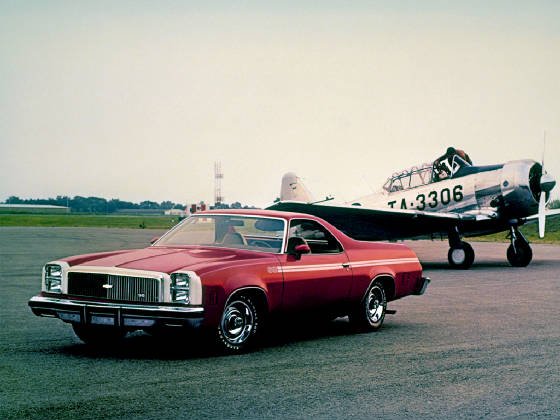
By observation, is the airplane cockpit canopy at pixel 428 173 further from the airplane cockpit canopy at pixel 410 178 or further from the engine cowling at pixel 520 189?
the engine cowling at pixel 520 189

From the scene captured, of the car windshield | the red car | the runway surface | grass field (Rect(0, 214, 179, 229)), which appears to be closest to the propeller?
the runway surface

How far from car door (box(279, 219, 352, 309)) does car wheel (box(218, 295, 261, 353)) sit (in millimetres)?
454

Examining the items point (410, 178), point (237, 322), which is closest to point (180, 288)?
point (237, 322)

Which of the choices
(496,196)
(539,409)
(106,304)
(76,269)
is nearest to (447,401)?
(539,409)

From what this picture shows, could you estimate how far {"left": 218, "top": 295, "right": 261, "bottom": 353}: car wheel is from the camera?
704cm

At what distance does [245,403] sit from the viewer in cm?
523

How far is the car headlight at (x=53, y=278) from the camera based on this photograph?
23.5 feet

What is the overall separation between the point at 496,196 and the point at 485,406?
17.7m

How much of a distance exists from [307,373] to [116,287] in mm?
1969

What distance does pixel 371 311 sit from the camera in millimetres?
8984

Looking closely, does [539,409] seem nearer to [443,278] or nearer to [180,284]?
[180,284]

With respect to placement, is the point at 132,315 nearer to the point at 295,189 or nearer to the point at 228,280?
the point at 228,280

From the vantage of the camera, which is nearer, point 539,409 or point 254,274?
point 539,409

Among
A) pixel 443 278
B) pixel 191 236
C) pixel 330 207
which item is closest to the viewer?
pixel 191 236
